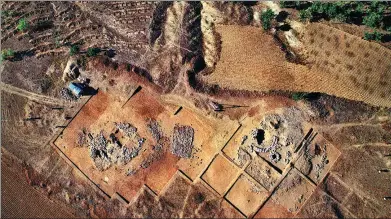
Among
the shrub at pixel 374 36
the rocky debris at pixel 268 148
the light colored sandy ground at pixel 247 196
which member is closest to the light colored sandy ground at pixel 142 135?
the rocky debris at pixel 268 148

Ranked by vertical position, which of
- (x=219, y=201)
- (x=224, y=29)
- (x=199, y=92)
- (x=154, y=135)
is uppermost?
(x=224, y=29)

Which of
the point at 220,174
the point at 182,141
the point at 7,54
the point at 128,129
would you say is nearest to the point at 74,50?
the point at 7,54

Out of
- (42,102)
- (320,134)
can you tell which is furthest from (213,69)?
(42,102)

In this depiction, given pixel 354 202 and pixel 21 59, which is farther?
pixel 21 59

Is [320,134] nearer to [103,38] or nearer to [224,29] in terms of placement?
[224,29]

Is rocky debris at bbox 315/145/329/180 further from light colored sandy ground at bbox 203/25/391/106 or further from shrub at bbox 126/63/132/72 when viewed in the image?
shrub at bbox 126/63/132/72

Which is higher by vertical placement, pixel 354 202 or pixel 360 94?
pixel 360 94
